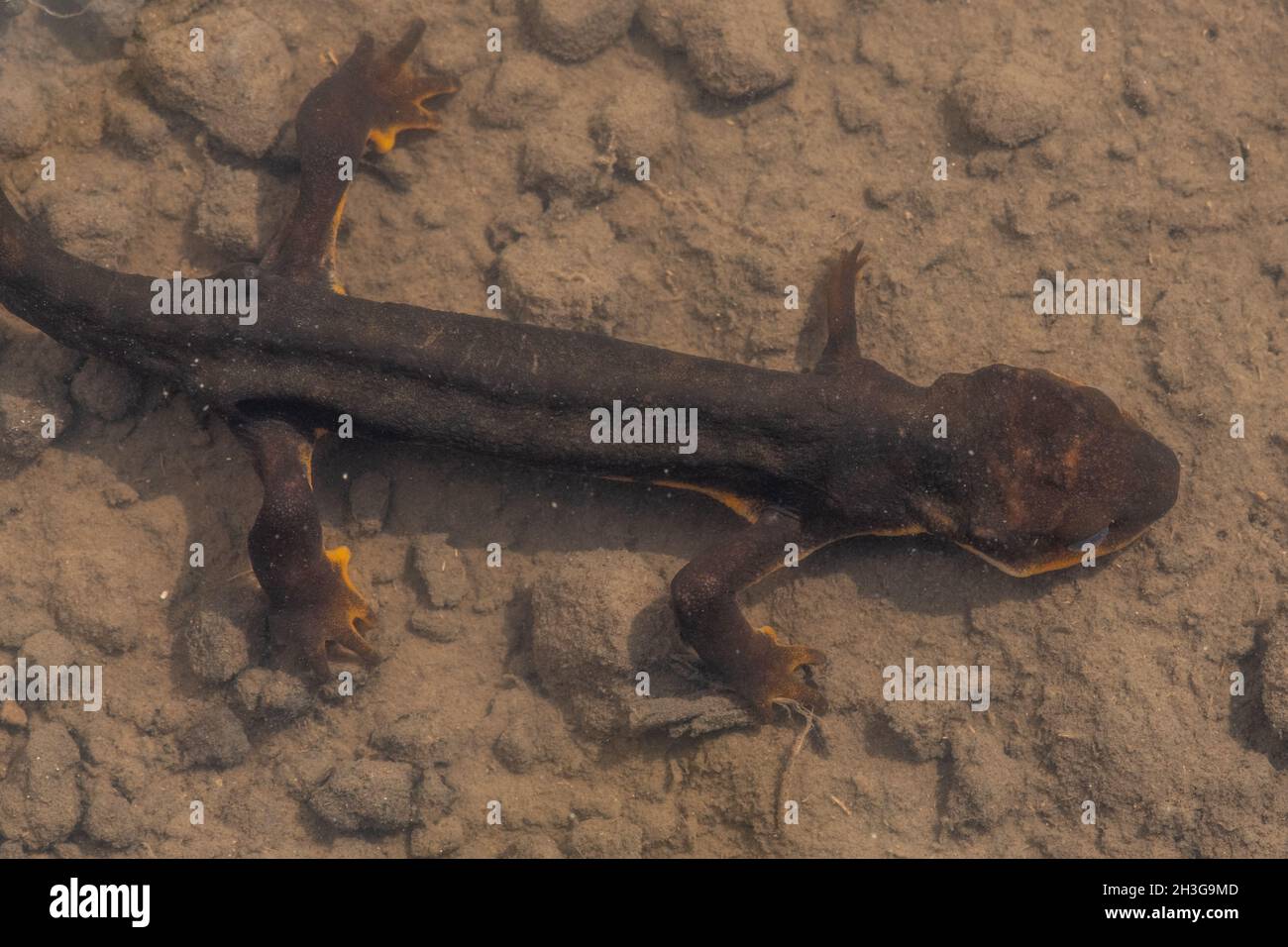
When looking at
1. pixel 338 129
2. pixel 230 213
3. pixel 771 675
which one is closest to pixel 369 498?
pixel 230 213

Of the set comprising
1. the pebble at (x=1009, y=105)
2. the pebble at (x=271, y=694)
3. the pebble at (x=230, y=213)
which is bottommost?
the pebble at (x=271, y=694)

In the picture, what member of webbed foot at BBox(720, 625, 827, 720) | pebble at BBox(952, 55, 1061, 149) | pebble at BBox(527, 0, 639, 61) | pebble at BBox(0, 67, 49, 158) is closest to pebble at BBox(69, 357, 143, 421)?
pebble at BBox(0, 67, 49, 158)

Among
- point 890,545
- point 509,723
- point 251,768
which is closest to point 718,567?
point 890,545

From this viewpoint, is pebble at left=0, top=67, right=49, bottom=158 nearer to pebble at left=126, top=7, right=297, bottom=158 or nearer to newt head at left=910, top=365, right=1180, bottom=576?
pebble at left=126, top=7, right=297, bottom=158

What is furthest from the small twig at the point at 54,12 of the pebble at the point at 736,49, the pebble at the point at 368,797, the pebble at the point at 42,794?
the pebble at the point at 368,797

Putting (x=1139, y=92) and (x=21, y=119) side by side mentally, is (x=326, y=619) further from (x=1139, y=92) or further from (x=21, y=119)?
(x=1139, y=92)

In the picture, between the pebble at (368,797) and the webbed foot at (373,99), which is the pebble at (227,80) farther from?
the pebble at (368,797)
